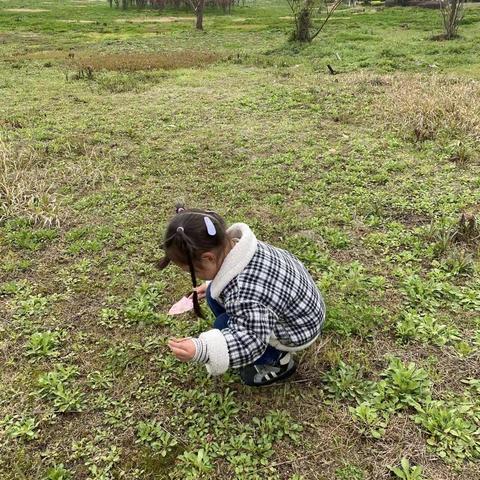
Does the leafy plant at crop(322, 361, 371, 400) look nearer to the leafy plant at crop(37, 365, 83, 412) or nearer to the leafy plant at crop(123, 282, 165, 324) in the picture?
the leafy plant at crop(123, 282, 165, 324)

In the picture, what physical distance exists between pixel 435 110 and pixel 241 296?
616 cm

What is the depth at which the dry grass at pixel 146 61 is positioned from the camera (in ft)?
45.8

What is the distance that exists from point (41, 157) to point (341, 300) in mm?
4999

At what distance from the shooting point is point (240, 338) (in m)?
2.39

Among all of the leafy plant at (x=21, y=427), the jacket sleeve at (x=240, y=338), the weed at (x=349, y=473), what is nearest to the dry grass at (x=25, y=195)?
the leafy plant at (x=21, y=427)

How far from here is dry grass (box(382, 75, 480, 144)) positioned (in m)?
6.79

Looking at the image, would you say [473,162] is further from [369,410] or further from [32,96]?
[32,96]

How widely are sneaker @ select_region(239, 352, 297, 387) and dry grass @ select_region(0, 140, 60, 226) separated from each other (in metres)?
3.07

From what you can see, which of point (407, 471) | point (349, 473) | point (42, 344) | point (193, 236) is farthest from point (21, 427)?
point (407, 471)

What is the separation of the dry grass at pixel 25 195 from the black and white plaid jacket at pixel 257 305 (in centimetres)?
311

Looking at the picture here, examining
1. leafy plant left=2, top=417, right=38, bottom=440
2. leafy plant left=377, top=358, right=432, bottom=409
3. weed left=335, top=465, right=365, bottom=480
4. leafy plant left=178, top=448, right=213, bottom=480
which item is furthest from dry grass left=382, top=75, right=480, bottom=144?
leafy plant left=2, top=417, right=38, bottom=440

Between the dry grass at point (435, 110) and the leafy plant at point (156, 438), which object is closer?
the leafy plant at point (156, 438)

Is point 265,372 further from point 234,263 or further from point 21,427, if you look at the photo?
point 21,427

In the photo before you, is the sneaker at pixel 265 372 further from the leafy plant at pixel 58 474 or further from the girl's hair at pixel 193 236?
the leafy plant at pixel 58 474
